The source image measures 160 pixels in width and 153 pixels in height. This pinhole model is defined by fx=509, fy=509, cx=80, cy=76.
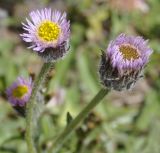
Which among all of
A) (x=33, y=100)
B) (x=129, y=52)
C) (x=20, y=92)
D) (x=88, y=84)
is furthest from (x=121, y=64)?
(x=88, y=84)

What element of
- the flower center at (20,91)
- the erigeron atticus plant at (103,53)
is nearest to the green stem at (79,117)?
the erigeron atticus plant at (103,53)

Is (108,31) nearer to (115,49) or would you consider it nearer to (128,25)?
(128,25)

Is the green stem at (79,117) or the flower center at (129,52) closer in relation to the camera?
the flower center at (129,52)

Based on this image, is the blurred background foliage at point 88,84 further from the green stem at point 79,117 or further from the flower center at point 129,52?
the flower center at point 129,52

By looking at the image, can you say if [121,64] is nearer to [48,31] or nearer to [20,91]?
[48,31]

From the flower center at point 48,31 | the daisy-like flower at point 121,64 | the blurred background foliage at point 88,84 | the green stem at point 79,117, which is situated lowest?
the daisy-like flower at point 121,64

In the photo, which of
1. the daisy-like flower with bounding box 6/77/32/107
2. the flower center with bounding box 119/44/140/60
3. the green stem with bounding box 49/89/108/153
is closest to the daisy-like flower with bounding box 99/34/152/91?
the flower center with bounding box 119/44/140/60
